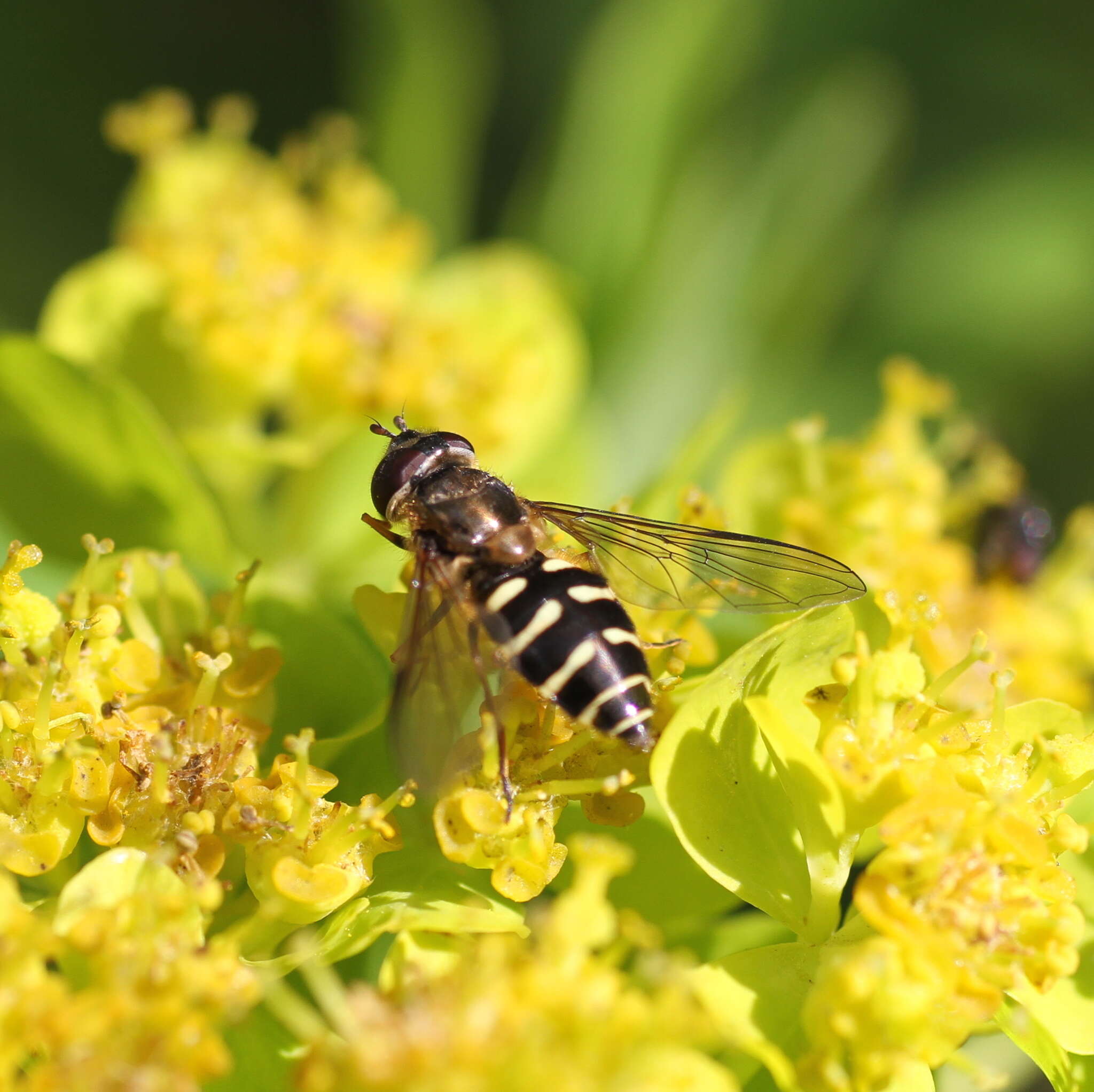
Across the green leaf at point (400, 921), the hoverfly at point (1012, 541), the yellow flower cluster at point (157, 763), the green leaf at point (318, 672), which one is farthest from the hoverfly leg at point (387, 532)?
the hoverfly at point (1012, 541)

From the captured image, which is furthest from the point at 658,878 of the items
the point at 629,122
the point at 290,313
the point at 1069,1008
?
the point at 629,122

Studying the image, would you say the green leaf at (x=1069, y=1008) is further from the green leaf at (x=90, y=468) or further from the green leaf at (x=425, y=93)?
the green leaf at (x=425, y=93)

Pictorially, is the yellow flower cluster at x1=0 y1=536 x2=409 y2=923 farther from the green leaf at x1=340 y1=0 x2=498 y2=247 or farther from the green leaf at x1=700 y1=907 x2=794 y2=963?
the green leaf at x1=340 y1=0 x2=498 y2=247

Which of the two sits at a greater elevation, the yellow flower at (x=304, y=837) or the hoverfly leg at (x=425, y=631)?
the hoverfly leg at (x=425, y=631)

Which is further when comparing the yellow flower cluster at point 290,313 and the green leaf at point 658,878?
the yellow flower cluster at point 290,313

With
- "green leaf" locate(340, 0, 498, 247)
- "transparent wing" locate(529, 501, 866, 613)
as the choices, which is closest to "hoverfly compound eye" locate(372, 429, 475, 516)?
"transparent wing" locate(529, 501, 866, 613)

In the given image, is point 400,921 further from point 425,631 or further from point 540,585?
point 540,585
